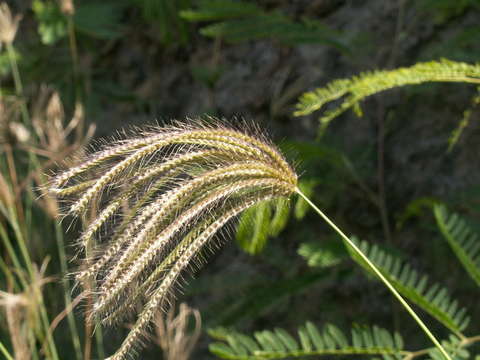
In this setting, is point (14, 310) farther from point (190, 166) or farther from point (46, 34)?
point (46, 34)

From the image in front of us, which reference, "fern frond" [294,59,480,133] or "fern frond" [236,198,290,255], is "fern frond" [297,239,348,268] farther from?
"fern frond" [294,59,480,133]

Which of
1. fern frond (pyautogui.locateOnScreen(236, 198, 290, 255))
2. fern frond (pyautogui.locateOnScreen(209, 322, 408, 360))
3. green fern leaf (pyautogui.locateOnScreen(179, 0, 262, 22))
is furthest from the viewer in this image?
green fern leaf (pyautogui.locateOnScreen(179, 0, 262, 22))

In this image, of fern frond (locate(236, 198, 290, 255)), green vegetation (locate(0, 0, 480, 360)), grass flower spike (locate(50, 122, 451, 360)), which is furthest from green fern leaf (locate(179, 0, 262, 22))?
grass flower spike (locate(50, 122, 451, 360))

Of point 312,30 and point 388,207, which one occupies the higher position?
point 312,30

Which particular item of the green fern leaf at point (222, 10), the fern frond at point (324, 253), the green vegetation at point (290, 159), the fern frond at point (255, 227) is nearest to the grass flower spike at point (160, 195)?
the green vegetation at point (290, 159)

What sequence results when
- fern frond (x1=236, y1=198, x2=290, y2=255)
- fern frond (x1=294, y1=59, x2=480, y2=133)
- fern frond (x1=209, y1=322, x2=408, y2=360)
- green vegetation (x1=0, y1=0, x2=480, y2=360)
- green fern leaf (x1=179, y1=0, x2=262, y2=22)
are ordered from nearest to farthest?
fern frond (x1=294, y1=59, x2=480, y2=133)
fern frond (x1=209, y1=322, x2=408, y2=360)
green vegetation (x1=0, y1=0, x2=480, y2=360)
fern frond (x1=236, y1=198, x2=290, y2=255)
green fern leaf (x1=179, y1=0, x2=262, y2=22)

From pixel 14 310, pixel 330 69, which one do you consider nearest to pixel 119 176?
pixel 14 310

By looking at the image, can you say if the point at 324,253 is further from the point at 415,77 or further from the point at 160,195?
the point at 160,195

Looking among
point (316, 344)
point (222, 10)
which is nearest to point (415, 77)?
point (316, 344)
